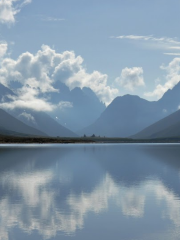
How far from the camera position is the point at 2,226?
1123 inches

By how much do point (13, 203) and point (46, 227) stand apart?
10.3 metres

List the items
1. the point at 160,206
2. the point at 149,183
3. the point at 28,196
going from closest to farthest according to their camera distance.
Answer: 1. the point at 160,206
2. the point at 28,196
3. the point at 149,183

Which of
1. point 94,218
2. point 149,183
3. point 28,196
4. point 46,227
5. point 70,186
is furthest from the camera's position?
point 149,183

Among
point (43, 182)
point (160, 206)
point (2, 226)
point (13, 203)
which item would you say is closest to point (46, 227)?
point (2, 226)

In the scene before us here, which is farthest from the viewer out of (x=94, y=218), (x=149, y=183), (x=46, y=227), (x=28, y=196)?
(x=149, y=183)

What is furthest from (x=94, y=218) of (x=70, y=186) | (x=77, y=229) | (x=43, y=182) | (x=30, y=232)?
(x=43, y=182)

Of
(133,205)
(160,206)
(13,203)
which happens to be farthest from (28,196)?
(160,206)

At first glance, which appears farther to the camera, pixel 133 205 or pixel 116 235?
pixel 133 205

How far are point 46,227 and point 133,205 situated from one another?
12144 millimetres

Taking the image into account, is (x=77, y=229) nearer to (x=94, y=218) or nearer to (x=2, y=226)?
(x=94, y=218)

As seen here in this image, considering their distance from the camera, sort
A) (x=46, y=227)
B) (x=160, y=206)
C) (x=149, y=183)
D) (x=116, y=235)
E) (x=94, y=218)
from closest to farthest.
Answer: (x=116, y=235)
(x=46, y=227)
(x=94, y=218)
(x=160, y=206)
(x=149, y=183)

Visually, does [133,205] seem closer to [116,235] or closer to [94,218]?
[94,218]

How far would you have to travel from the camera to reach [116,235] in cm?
2644

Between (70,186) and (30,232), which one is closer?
(30,232)
